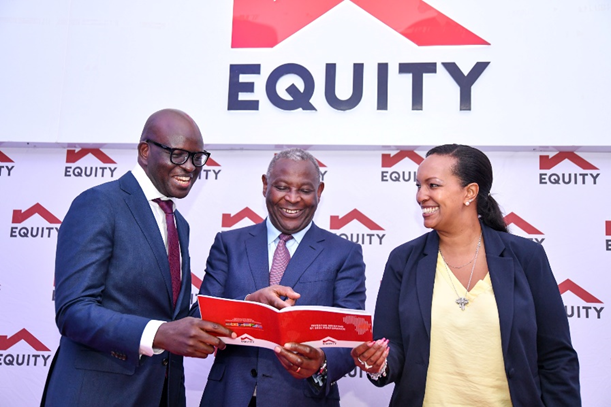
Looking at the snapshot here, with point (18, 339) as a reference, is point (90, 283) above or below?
above

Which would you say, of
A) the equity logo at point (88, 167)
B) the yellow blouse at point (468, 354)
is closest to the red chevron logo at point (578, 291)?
the yellow blouse at point (468, 354)

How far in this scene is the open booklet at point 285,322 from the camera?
1.94 m

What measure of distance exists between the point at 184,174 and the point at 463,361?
1495 millimetres

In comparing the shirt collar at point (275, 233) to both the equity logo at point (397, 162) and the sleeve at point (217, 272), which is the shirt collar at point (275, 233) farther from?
the equity logo at point (397, 162)

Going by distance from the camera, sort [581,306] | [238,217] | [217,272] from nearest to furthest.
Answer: [217,272]
[581,306]
[238,217]

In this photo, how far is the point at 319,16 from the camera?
4.19 m

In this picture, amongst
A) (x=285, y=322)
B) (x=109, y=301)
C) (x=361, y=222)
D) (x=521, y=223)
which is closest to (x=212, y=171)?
(x=361, y=222)

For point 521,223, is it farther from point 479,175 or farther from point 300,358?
point 300,358

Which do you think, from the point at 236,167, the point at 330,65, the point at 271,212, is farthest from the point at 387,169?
the point at 271,212

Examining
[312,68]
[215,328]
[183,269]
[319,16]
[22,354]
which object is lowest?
[22,354]

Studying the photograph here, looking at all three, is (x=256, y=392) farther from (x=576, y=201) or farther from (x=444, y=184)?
(x=576, y=201)

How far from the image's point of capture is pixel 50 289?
4.16 metres

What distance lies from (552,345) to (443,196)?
0.79 meters

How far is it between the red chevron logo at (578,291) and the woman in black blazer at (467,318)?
1529 mm
